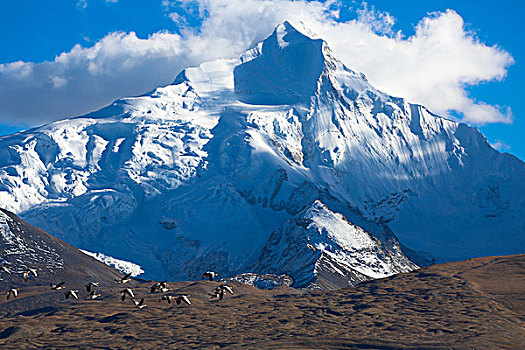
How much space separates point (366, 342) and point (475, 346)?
24.8 metres

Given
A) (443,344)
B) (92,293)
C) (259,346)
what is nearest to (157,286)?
(92,293)

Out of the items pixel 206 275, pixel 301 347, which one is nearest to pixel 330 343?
pixel 301 347

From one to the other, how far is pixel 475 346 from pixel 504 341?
8.42 meters

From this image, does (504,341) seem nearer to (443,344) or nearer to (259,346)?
(443,344)

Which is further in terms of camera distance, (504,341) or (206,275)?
(504,341)

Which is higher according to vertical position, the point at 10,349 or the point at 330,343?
the point at 330,343

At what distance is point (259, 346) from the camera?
7795 inches

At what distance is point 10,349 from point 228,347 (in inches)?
2014

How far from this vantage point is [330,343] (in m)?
200

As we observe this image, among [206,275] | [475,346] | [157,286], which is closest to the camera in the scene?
[206,275]

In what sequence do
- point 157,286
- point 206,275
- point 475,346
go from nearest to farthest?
point 206,275, point 157,286, point 475,346

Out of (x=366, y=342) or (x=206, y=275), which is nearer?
(x=206, y=275)

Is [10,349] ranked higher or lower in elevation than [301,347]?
lower

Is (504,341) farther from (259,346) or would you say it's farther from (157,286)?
(157,286)
